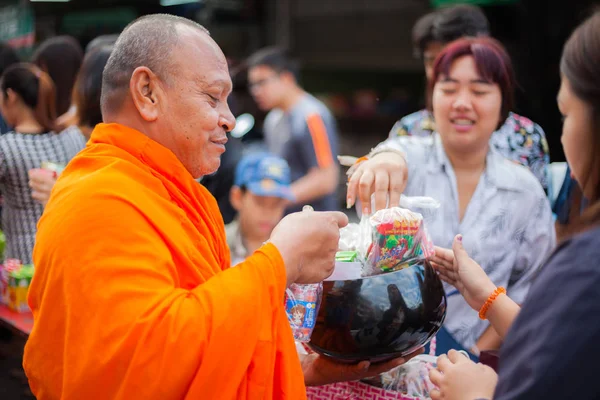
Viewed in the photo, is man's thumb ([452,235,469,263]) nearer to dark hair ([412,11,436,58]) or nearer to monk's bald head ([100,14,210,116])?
monk's bald head ([100,14,210,116])

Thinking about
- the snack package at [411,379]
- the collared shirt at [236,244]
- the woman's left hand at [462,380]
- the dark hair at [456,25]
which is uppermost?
the dark hair at [456,25]

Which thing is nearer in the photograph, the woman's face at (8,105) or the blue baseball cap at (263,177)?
the woman's face at (8,105)

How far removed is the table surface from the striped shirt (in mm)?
2261

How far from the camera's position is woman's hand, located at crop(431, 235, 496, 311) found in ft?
6.04

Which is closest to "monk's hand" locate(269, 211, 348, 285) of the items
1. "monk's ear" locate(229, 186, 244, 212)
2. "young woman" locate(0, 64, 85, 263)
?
"young woman" locate(0, 64, 85, 263)

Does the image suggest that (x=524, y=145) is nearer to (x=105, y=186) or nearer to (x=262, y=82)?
(x=105, y=186)

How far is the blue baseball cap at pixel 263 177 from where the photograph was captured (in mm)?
4039

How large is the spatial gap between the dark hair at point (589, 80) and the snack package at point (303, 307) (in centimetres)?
65

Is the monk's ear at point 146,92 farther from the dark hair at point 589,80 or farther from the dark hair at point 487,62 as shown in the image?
the dark hair at point 487,62

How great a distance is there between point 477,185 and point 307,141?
262cm

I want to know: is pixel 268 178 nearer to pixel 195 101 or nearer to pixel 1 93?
pixel 1 93

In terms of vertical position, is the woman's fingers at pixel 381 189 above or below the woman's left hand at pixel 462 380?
above

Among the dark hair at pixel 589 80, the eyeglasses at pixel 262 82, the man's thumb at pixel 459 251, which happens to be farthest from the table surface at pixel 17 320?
the eyeglasses at pixel 262 82

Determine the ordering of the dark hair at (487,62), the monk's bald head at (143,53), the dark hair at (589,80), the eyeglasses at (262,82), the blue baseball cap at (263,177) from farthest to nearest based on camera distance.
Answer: the eyeglasses at (262,82) → the blue baseball cap at (263,177) → the dark hair at (487,62) → the monk's bald head at (143,53) → the dark hair at (589,80)
